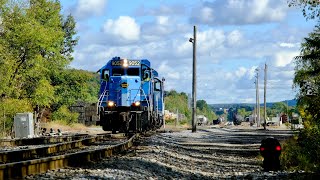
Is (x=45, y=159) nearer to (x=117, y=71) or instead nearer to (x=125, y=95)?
(x=125, y=95)

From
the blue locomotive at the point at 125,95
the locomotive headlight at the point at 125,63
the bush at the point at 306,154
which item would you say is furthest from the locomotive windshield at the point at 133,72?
the bush at the point at 306,154

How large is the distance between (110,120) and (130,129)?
1364 millimetres

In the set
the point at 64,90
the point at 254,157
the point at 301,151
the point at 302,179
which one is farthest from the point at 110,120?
the point at 64,90

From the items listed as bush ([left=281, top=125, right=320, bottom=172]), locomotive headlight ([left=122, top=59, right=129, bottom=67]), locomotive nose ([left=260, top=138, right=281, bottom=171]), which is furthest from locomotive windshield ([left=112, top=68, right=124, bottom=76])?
locomotive nose ([left=260, top=138, right=281, bottom=171])

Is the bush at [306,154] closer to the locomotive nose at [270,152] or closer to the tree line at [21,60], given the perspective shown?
the locomotive nose at [270,152]

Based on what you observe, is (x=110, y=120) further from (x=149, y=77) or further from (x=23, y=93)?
(x=23, y=93)

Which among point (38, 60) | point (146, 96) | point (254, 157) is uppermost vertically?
point (38, 60)

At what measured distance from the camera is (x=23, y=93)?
4541 cm

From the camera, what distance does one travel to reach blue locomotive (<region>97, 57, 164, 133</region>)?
30516mm

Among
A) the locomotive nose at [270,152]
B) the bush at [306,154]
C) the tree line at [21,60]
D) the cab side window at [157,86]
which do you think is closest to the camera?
the locomotive nose at [270,152]

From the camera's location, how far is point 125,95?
101 ft

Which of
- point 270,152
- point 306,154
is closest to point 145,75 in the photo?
point 306,154

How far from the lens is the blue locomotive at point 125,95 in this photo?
3052 centimetres

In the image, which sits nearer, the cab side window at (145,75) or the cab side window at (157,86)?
the cab side window at (145,75)
